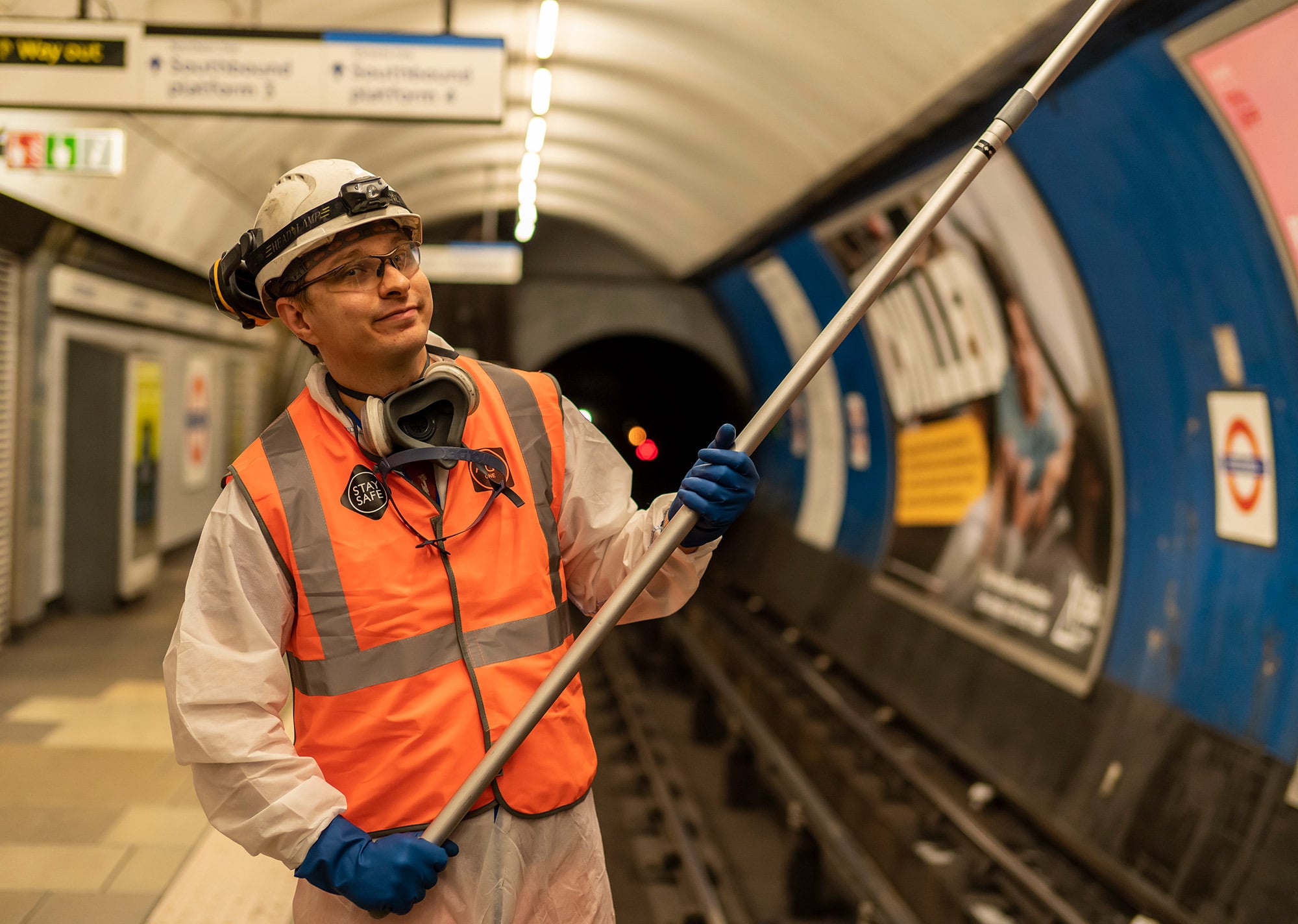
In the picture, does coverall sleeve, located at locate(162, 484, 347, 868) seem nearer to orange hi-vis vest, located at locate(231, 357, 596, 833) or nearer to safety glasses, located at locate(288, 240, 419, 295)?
orange hi-vis vest, located at locate(231, 357, 596, 833)

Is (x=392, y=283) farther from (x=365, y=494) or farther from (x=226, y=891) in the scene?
(x=226, y=891)

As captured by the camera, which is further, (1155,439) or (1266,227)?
(1155,439)

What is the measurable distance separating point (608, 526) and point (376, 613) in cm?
53

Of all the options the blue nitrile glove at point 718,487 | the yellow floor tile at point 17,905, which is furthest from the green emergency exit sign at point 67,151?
the blue nitrile glove at point 718,487

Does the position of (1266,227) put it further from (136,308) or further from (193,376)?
(193,376)

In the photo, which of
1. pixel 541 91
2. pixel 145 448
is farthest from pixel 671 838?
pixel 541 91

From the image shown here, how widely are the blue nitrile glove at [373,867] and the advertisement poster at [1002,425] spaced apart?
523 centimetres

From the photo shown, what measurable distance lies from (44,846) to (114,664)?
392 centimetres

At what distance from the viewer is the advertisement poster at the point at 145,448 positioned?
10.9m

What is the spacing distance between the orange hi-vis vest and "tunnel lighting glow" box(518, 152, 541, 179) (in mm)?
12791

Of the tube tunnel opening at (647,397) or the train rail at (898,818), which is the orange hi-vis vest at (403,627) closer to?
the train rail at (898,818)

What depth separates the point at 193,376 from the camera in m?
14.1

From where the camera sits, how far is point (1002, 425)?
794 centimetres

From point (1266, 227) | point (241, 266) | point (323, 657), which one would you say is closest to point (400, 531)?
point (323, 657)
